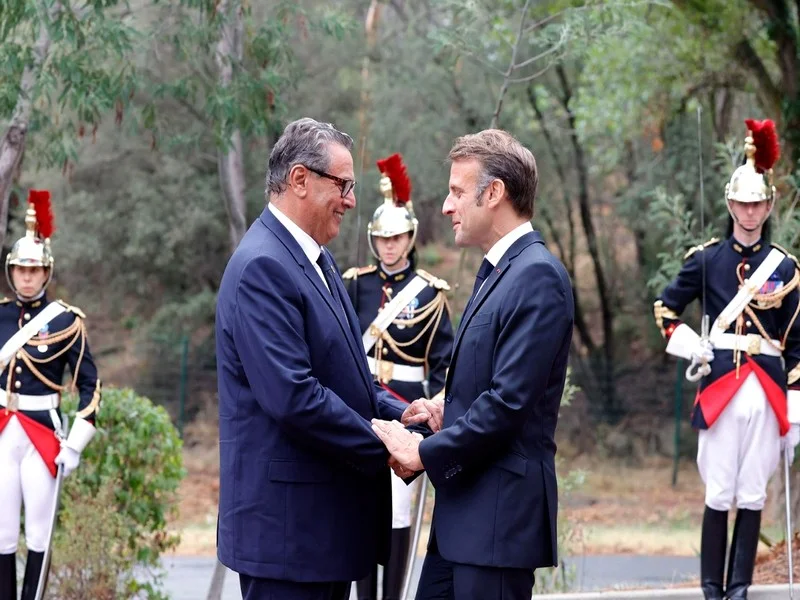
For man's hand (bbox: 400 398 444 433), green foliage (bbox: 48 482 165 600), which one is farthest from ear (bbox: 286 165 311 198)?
green foliage (bbox: 48 482 165 600)

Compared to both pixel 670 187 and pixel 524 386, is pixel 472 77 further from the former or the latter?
pixel 524 386

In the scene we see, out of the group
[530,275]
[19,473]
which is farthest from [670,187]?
[530,275]

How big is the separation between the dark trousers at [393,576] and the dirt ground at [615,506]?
1989 millimetres

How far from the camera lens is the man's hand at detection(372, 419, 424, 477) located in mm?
4141

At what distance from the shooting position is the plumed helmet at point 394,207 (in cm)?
781

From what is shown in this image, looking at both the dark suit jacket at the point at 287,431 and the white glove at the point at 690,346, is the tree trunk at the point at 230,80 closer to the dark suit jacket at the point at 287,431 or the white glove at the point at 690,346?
the white glove at the point at 690,346

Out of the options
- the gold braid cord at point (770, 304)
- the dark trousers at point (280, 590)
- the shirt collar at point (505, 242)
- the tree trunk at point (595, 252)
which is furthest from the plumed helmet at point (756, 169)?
the tree trunk at point (595, 252)

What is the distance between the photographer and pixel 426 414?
15.1 feet

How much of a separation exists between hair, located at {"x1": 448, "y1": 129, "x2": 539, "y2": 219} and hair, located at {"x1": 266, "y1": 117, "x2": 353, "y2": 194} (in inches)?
16.8

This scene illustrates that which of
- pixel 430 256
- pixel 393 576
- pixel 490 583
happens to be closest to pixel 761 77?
pixel 393 576

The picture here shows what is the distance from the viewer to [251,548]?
4.09 meters

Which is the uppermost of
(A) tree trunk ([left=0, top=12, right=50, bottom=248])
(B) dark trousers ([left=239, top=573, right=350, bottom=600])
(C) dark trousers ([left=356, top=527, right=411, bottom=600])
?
(A) tree trunk ([left=0, top=12, right=50, bottom=248])

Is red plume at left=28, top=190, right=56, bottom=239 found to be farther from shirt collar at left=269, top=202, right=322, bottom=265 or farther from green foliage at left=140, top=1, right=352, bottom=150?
shirt collar at left=269, top=202, right=322, bottom=265

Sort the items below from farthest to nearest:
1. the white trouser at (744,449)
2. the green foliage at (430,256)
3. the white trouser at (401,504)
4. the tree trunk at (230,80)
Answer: the green foliage at (430,256), the tree trunk at (230,80), the white trouser at (401,504), the white trouser at (744,449)
